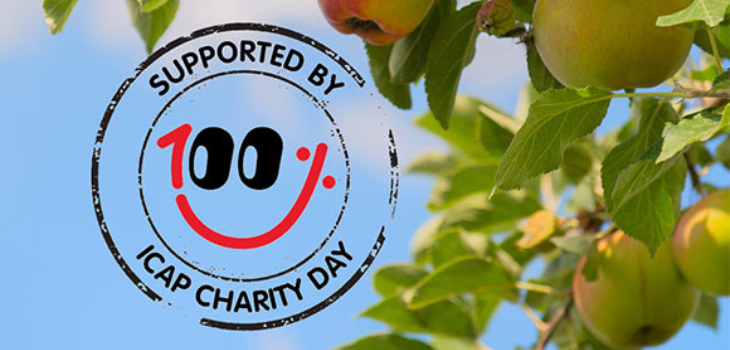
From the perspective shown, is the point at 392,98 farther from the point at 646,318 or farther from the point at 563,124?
the point at 646,318

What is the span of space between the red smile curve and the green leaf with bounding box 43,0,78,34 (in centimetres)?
67

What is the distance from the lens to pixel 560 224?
6.64 ft

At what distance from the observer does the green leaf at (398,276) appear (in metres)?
2.14

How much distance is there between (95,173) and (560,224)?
1020mm

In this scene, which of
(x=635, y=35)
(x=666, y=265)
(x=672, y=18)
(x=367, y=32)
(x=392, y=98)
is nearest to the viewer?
(x=672, y=18)

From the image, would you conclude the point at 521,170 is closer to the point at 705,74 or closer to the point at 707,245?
the point at 707,245

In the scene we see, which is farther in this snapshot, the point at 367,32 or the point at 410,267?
the point at 410,267

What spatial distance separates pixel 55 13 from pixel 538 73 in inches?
26.4

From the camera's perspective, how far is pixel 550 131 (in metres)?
1.08

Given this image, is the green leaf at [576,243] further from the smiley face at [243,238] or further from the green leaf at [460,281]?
the smiley face at [243,238]

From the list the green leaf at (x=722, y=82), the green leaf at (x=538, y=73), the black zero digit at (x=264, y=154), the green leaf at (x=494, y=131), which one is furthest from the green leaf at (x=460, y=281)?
the green leaf at (x=722, y=82)

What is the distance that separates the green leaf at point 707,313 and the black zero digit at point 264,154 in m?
1.13

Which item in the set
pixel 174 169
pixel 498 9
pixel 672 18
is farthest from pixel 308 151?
pixel 672 18

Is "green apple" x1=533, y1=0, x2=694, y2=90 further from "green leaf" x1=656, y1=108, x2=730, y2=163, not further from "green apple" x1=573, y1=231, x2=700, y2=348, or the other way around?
"green apple" x1=573, y1=231, x2=700, y2=348
